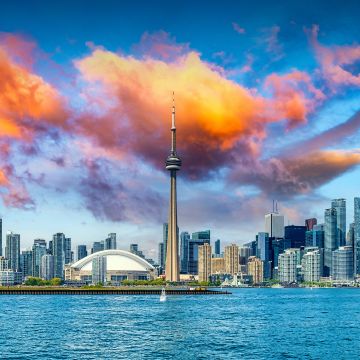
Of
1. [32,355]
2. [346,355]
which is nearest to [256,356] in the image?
[346,355]

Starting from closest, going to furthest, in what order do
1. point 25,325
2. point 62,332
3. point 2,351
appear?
point 2,351 < point 62,332 < point 25,325

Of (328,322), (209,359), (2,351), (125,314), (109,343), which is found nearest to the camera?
(209,359)

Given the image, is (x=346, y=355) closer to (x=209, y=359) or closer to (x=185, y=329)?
(x=209, y=359)

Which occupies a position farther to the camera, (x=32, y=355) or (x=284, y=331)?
(x=284, y=331)

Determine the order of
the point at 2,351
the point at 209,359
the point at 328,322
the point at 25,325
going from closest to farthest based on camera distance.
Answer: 1. the point at 209,359
2. the point at 2,351
3. the point at 25,325
4. the point at 328,322

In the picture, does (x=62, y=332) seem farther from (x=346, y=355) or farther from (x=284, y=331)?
(x=346, y=355)

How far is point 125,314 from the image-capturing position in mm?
136500

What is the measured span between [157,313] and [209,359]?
68077 mm

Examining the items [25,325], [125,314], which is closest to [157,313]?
[125,314]

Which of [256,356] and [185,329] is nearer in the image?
[256,356]

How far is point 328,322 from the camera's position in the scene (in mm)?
122750

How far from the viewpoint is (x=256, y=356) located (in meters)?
77.7

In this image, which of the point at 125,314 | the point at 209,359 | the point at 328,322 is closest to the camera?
the point at 209,359

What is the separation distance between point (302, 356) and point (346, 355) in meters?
5.78
